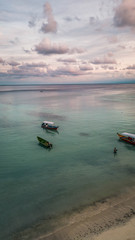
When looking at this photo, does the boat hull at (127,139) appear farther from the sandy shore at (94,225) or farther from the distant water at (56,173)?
the sandy shore at (94,225)

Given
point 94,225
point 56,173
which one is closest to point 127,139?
point 56,173

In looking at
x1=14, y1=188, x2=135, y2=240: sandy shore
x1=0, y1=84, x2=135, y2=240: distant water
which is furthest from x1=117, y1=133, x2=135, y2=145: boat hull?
x1=14, y1=188, x2=135, y2=240: sandy shore

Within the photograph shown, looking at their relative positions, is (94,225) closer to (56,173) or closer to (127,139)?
(56,173)

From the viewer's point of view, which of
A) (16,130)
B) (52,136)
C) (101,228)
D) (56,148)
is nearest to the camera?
(101,228)

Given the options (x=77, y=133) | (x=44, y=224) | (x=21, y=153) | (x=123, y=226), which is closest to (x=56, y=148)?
(x=21, y=153)

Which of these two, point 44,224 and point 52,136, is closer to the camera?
point 44,224

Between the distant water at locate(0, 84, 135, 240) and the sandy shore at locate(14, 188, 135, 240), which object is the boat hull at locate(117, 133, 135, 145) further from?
the sandy shore at locate(14, 188, 135, 240)

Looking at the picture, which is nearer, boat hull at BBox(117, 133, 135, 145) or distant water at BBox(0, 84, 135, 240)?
distant water at BBox(0, 84, 135, 240)

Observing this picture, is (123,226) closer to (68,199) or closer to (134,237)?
(134,237)
